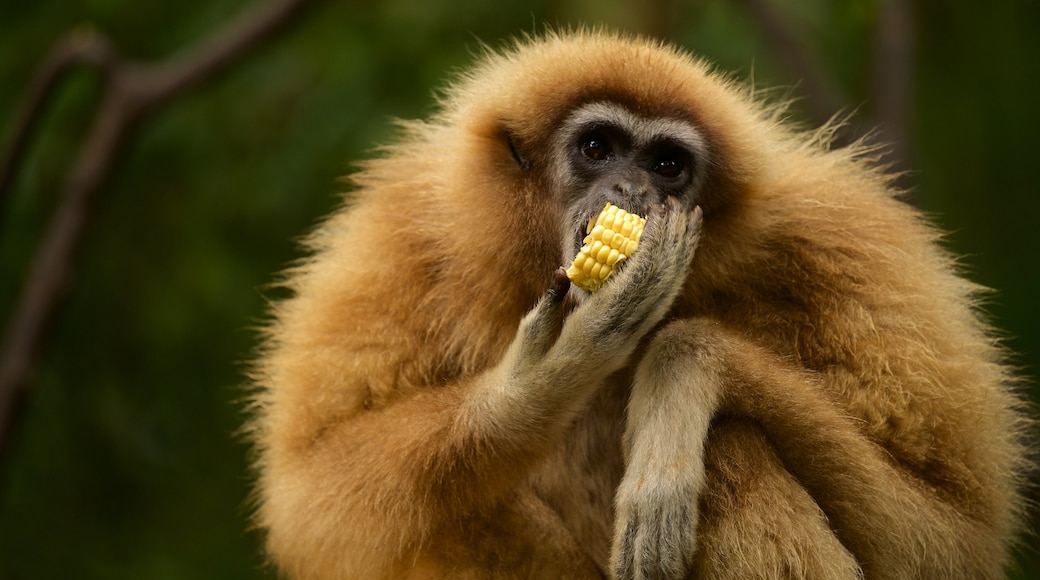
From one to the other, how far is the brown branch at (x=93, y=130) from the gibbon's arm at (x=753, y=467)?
3.70 meters

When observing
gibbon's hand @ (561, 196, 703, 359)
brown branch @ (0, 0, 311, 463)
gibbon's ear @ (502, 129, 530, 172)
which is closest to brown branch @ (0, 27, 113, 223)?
brown branch @ (0, 0, 311, 463)

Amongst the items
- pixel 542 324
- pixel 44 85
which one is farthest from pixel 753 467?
pixel 44 85

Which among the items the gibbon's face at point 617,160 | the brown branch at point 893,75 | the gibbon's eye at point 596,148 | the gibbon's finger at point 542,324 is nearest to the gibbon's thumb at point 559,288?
the gibbon's finger at point 542,324

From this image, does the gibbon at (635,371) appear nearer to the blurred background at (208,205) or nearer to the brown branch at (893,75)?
the brown branch at (893,75)

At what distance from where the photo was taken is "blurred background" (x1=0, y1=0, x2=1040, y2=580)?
283 inches

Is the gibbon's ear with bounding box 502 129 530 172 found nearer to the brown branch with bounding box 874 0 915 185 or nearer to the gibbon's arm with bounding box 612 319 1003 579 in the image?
the gibbon's arm with bounding box 612 319 1003 579

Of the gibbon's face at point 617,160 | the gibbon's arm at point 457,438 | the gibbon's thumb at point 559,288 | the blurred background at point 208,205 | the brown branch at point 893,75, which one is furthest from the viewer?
the blurred background at point 208,205

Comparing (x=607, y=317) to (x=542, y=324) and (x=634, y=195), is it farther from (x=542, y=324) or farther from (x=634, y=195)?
(x=634, y=195)

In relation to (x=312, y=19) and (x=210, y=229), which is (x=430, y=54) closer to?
(x=312, y=19)

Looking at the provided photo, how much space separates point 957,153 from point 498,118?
4919mm

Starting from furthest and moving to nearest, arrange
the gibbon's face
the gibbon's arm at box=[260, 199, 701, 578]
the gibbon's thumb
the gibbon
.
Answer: the gibbon's face
the gibbon
the gibbon's arm at box=[260, 199, 701, 578]
the gibbon's thumb

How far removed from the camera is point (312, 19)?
7.76 m

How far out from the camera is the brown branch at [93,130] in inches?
241

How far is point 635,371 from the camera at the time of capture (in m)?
3.95
